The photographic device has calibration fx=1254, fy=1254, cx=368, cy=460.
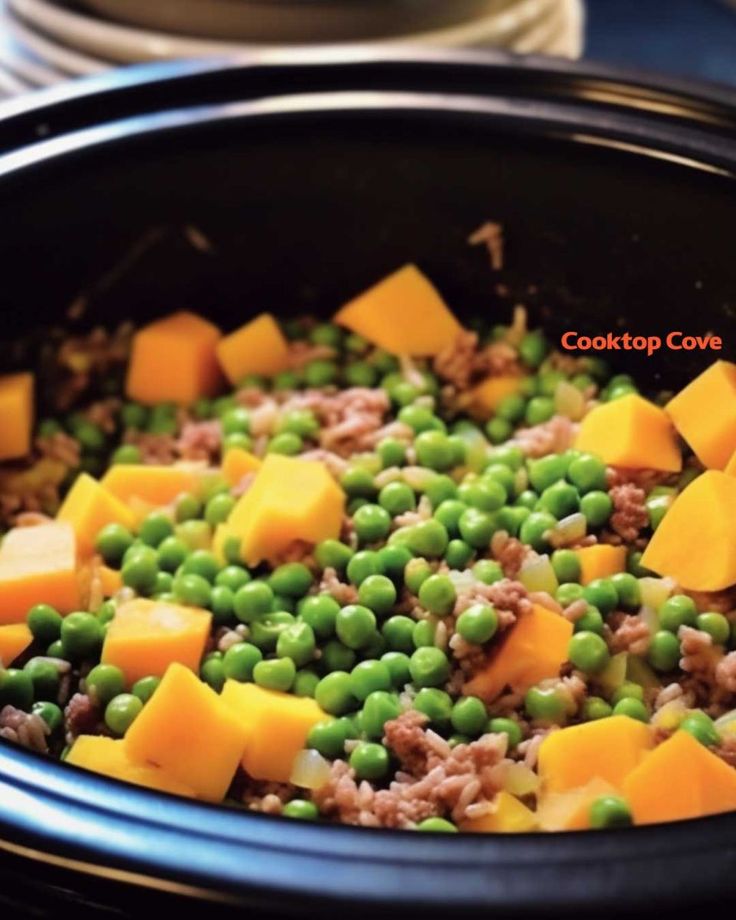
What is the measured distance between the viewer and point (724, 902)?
105cm

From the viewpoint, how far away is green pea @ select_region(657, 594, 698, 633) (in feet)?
5.46

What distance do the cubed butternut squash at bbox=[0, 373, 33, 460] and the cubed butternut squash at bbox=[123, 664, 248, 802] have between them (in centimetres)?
74

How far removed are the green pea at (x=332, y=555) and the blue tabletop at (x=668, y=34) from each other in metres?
2.27

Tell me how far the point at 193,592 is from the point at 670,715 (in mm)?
684

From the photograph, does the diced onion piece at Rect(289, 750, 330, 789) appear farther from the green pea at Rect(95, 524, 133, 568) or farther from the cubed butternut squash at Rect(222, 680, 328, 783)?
the green pea at Rect(95, 524, 133, 568)

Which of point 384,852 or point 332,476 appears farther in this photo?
point 332,476

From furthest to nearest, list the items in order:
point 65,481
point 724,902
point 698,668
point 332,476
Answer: point 65,481 → point 332,476 → point 698,668 → point 724,902

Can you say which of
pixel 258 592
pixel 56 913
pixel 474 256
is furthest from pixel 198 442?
pixel 56 913

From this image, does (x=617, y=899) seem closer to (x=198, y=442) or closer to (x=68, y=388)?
(x=198, y=442)

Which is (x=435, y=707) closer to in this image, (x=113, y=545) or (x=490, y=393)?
(x=113, y=545)

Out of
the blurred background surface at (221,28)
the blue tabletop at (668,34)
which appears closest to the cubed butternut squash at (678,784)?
the blurred background surface at (221,28)

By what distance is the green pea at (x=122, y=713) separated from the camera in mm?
1594

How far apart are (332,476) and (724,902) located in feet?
3.43

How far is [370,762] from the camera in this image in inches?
59.6
